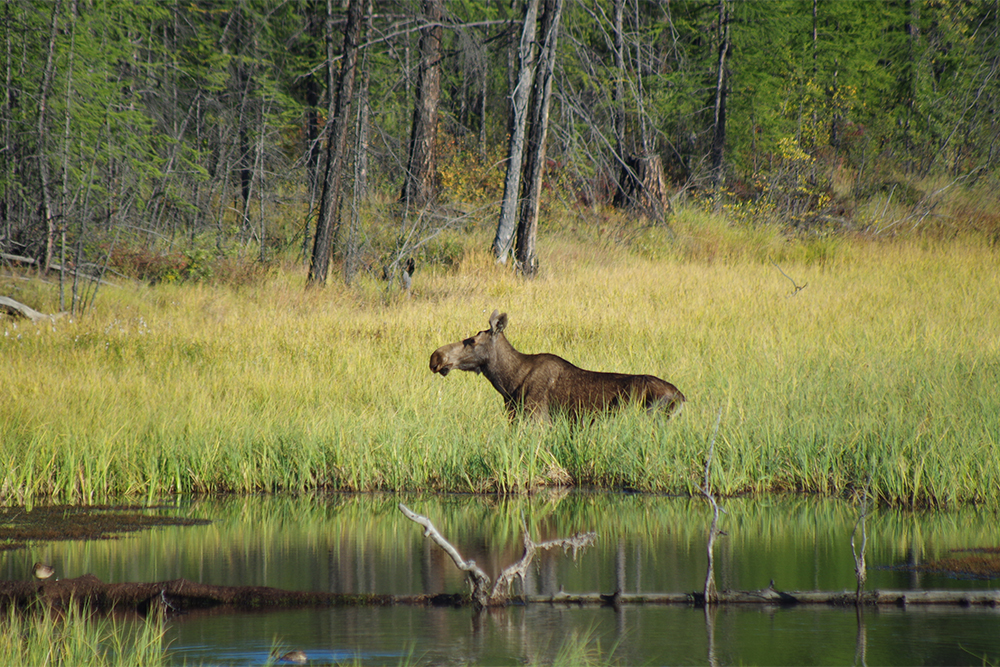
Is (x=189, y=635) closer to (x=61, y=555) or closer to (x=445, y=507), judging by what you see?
(x=61, y=555)

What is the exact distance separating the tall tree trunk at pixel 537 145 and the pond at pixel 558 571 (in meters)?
10.9

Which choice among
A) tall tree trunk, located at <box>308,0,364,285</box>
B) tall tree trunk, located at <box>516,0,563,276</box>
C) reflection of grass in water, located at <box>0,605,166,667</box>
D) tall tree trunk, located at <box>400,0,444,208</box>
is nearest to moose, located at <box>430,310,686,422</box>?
reflection of grass in water, located at <box>0,605,166,667</box>

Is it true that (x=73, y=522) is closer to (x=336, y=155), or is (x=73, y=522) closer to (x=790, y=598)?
(x=790, y=598)

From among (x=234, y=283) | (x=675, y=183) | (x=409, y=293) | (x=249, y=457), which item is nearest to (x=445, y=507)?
(x=249, y=457)

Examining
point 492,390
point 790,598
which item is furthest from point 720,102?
point 790,598

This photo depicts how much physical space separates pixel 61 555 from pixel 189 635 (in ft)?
6.56

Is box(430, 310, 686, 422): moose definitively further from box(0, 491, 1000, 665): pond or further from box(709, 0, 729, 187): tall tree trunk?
box(709, 0, 729, 187): tall tree trunk

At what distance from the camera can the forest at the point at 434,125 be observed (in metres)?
18.3

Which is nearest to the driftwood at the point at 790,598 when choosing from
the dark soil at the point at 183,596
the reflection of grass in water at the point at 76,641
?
the dark soil at the point at 183,596

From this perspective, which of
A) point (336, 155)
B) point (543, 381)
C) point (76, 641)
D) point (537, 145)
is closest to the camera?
point (76, 641)

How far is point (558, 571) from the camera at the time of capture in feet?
19.6

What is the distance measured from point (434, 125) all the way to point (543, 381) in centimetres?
1635

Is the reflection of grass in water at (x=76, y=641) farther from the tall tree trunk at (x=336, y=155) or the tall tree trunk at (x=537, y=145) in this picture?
the tall tree trunk at (x=537, y=145)

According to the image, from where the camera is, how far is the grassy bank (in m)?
8.33
